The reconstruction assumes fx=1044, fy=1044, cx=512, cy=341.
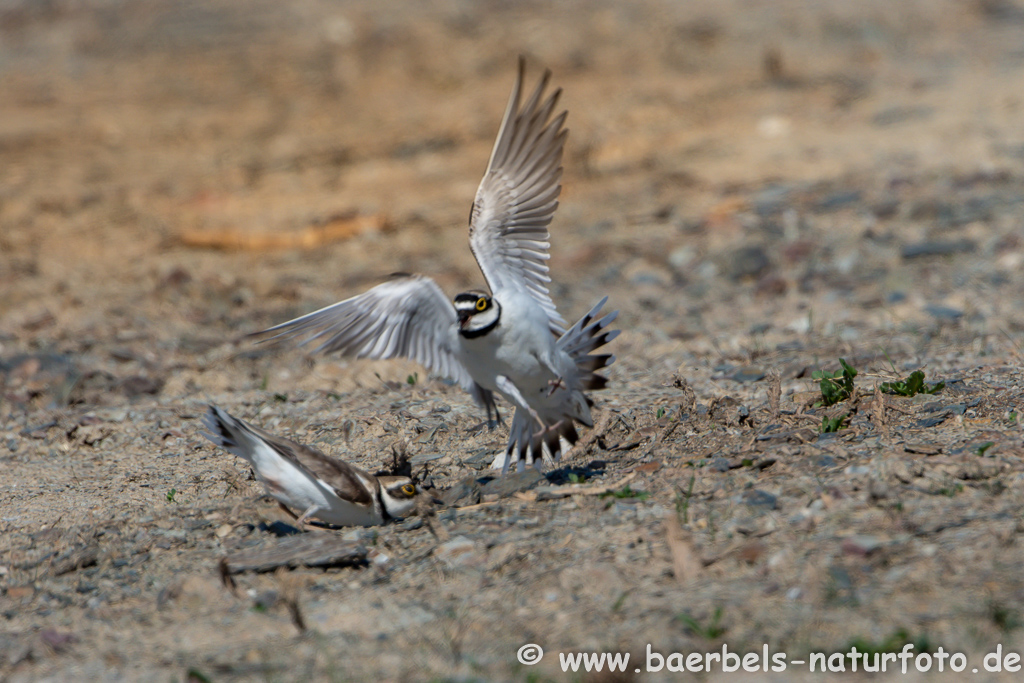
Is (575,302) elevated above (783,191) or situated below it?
below

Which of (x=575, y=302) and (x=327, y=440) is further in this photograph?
(x=575, y=302)

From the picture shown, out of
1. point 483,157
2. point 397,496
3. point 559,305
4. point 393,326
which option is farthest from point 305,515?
point 483,157

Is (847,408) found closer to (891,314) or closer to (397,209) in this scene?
(891,314)

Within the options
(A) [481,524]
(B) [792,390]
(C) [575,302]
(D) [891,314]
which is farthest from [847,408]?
(C) [575,302]

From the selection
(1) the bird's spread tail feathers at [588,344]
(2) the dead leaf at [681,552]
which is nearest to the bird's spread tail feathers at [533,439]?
(1) the bird's spread tail feathers at [588,344]

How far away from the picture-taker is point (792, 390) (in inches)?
223

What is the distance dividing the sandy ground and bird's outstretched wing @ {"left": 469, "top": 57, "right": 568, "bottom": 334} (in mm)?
998

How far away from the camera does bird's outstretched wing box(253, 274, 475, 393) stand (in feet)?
16.1

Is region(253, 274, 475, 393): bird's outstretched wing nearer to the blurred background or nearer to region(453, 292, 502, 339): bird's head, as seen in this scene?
region(453, 292, 502, 339): bird's head

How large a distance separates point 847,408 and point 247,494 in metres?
2.88

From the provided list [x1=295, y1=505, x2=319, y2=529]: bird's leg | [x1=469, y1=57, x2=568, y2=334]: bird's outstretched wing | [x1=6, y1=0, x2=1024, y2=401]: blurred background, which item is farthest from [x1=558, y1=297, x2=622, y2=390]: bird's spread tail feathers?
[x1=6, y1=0, x2=1024, y2=401]: blurred background

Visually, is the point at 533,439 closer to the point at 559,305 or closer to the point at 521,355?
the point at 521,355
